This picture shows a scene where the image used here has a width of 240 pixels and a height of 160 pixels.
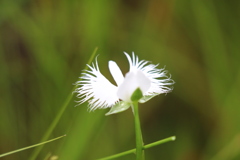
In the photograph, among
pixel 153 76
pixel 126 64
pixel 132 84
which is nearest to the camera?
pixel 132 84

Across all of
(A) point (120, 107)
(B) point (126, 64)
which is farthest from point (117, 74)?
(B) point (126, 64)

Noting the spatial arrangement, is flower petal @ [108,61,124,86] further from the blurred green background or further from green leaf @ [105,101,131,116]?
the blurred green background

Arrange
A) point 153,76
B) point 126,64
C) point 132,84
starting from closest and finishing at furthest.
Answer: point 132,84 < point 153,76 < point 126,64

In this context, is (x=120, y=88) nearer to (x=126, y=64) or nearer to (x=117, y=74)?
(x=117, y=74)

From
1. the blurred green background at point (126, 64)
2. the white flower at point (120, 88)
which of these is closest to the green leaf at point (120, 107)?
the white flower at point (120, 88)

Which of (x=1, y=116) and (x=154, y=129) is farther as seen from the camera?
(x=154, y=129)

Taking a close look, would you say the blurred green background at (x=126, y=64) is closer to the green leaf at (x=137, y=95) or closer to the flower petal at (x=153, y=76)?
the flower petal at (x=153, y=76)

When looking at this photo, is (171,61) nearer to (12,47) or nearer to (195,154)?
(195,154)

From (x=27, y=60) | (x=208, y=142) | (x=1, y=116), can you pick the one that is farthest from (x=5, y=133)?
(x=208, y=142)
